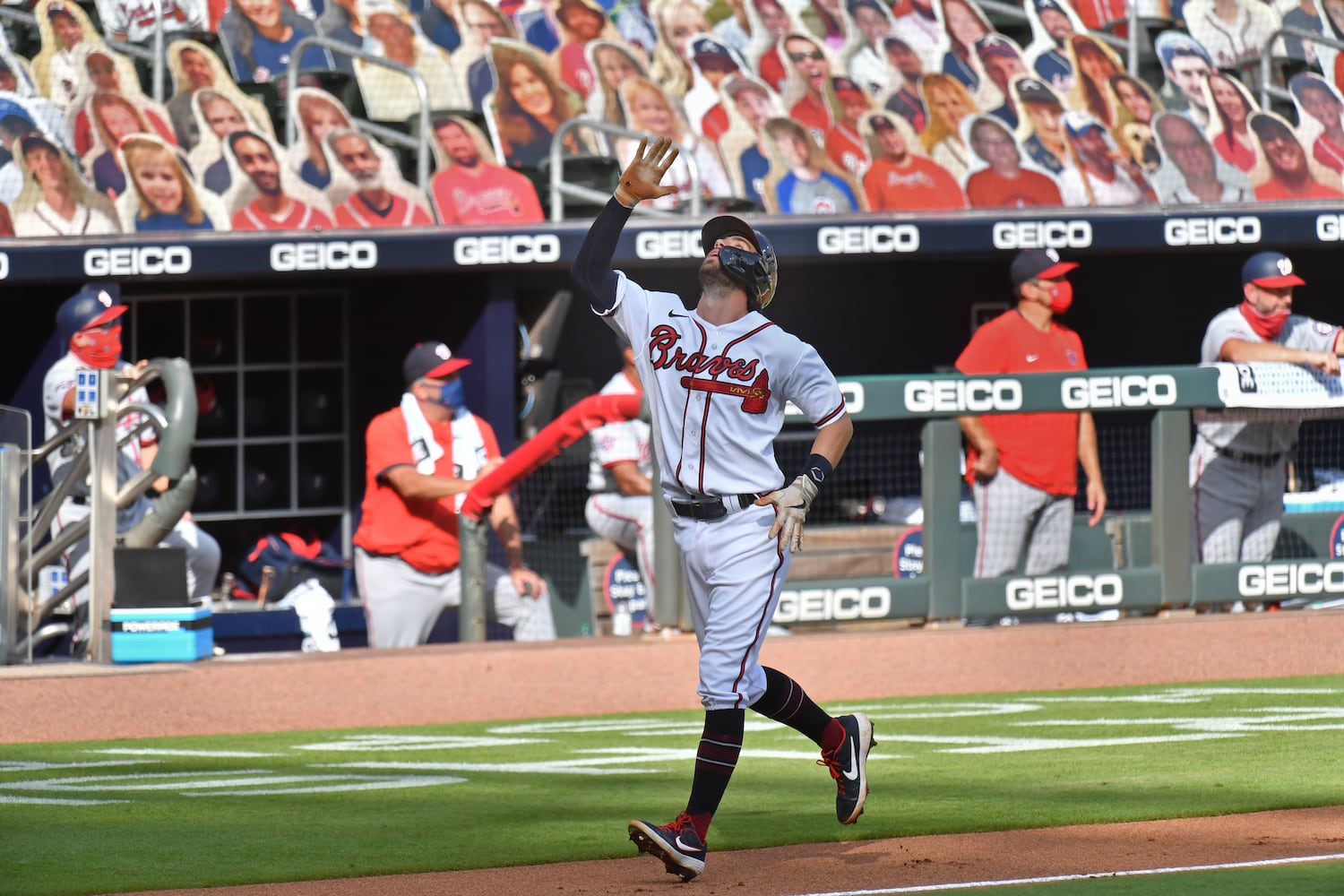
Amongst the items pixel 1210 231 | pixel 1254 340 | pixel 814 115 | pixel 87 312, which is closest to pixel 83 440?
pixel 87 312

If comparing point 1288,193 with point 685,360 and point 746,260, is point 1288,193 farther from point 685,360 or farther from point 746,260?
point 685,360

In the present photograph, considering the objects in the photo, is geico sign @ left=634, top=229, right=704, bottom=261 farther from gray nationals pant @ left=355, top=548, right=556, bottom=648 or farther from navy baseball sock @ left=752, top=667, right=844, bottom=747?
navy baseball sock @ left=752, top=667, right=844, bottom=747

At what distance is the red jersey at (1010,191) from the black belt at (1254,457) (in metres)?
3.21

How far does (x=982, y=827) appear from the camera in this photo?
4.68m

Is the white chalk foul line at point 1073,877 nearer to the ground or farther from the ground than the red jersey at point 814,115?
nearer to the ground

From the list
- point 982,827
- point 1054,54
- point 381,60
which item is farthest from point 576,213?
point 982,827

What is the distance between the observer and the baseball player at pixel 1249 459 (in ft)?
28.2

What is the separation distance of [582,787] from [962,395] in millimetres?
3270

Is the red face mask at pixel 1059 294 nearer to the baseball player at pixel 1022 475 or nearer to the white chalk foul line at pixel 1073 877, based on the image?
the baseball player at pixel 1022 475

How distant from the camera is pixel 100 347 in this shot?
331 inches

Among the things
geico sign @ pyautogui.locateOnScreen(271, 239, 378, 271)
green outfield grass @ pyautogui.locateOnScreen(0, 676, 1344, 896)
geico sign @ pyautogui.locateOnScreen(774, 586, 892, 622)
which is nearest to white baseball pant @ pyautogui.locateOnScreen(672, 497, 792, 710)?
green outfield grass @ pyautogui.locateOnScreen(0, 676, 1344, 896)

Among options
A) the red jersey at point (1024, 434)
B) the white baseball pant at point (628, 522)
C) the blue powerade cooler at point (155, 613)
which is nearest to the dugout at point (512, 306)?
the white baseball pant at point (628, 522)

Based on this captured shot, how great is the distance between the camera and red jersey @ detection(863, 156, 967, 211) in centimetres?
1163

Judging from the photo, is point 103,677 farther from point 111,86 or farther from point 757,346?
point 111,86
